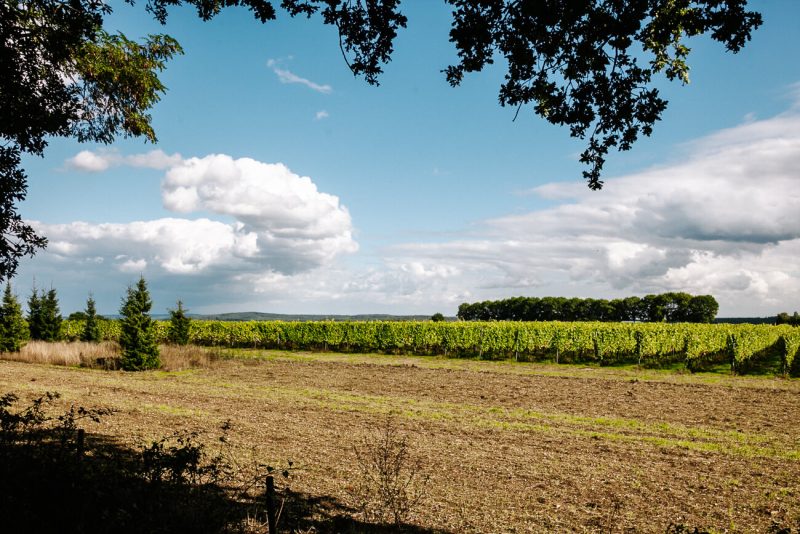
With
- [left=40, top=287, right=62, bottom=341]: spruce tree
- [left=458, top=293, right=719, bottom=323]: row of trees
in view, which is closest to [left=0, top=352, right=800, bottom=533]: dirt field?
[left=40, top=287, right=62, bottom=341]: spruce tree

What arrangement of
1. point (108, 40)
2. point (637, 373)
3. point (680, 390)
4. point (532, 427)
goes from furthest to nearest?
point (637, 373), point (680, 390), point (108, 40), point (532, 427)

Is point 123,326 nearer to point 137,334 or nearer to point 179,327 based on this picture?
point 137,334

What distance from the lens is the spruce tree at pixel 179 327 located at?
113 feet

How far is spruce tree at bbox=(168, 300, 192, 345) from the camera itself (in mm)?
34344

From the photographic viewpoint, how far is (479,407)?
15.7 meters

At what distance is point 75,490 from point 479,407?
Result: 12103 mm

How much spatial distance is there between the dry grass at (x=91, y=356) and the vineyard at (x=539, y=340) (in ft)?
42.8

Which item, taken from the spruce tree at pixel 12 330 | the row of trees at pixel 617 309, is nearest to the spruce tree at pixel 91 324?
the spruce tree at pixel 12 330

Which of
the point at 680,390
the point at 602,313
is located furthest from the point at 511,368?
the point at 602,313

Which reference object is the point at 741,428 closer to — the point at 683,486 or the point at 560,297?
the point at 683,486

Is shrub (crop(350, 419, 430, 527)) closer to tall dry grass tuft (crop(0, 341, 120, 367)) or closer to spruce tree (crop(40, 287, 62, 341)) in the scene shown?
tall dry grass tuft (crop(0, 341, 120, 367))

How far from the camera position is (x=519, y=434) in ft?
39.8

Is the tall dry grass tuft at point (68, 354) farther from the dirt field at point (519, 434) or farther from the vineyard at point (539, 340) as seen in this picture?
the vineyard at point (539, 340)

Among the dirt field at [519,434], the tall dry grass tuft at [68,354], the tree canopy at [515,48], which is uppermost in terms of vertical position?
the tree canopy at [515,48]
